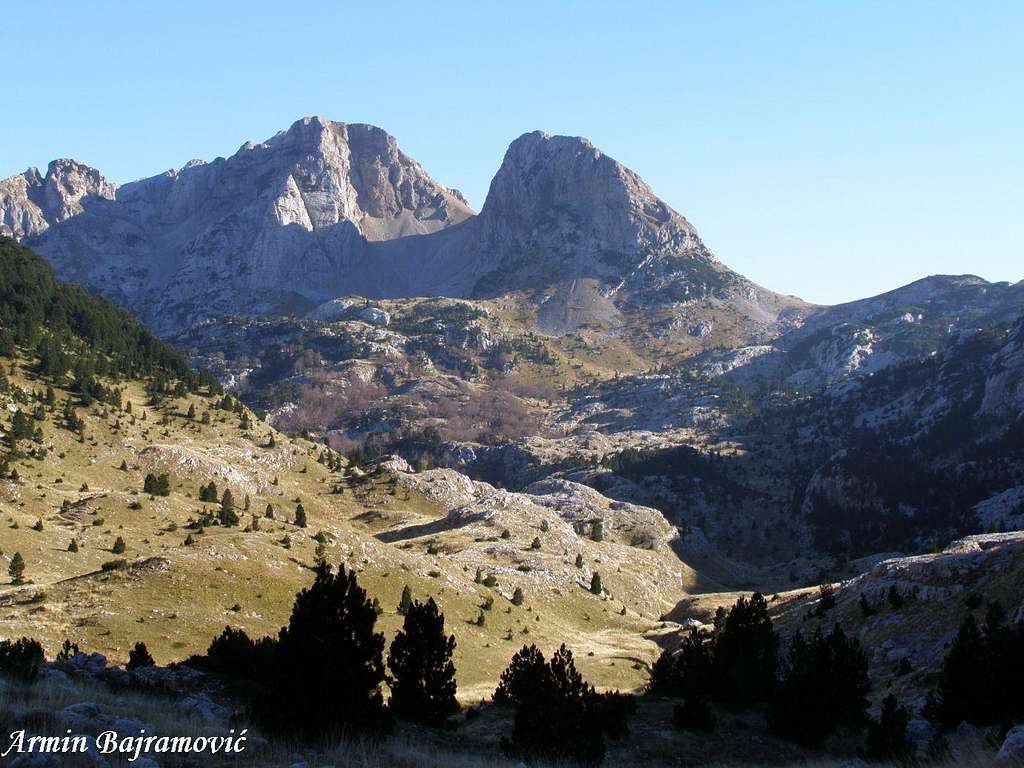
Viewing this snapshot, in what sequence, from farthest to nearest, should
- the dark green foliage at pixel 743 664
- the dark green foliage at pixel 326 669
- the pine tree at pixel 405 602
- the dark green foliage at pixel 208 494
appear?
the dark green foliage at pixel 208 494 < the pine tree at pixel 405 602 < the dark green foliage at pixel 743 664 < the dark green foliage at pixel 326 669

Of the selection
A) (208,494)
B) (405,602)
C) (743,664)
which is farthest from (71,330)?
(743,664)

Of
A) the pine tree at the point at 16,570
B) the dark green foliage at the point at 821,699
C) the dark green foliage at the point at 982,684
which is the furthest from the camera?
the pine tree at the point at 16,570

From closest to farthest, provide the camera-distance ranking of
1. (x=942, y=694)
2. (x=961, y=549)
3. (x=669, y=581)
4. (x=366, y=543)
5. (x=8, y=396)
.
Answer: (x=942, y=694)
(x=961, y=549)
(x=366, y=543)
(x=8, y=396)
(x=669, y=581)

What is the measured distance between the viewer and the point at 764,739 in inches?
1332

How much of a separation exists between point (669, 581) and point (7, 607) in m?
101

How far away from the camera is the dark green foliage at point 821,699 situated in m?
33.5

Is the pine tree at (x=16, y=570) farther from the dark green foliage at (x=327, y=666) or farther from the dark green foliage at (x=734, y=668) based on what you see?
the dark green foliage at (x=734, y=668)

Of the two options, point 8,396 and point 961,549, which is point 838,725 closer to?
point 961,549

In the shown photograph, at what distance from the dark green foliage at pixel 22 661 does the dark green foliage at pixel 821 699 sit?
3004cm

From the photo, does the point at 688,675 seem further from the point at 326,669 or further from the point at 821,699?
the point at 326,669

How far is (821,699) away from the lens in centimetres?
3347

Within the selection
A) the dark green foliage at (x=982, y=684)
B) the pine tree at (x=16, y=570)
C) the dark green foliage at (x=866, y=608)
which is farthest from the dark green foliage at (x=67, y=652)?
the dark green foliage at (x=866, y=608)

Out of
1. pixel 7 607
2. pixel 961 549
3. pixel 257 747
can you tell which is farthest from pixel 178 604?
pixel 961 549

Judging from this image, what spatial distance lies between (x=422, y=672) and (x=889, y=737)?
18.1 meters
